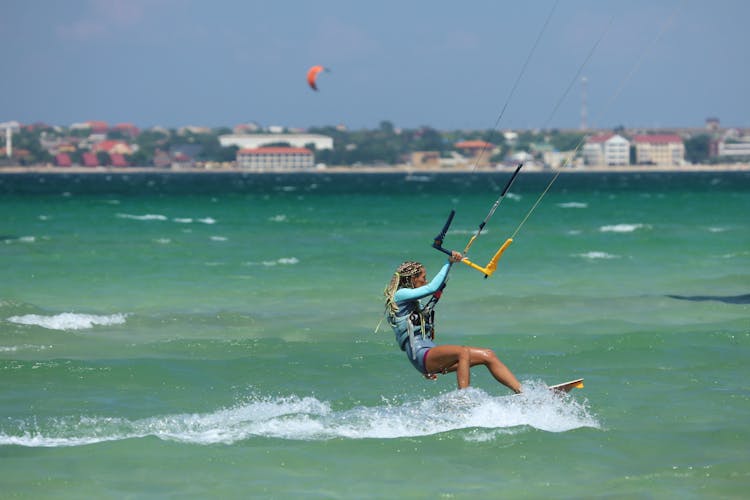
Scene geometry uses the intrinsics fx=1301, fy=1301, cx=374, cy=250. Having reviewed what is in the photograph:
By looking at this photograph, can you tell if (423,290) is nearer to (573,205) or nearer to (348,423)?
(348,423)

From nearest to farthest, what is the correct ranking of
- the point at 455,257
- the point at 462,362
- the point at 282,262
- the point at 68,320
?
1. the point at 455,257
2. the point at 462,362
3. the point at 68,320
4. the point at 282,262

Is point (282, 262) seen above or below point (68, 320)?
below

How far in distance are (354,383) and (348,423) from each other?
2.42 meters

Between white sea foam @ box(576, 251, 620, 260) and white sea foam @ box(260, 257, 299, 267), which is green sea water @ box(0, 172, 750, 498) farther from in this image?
white sea foam @ box(576, 251, 620, 260)

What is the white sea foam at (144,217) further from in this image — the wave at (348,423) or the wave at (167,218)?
the wave at (348,423)

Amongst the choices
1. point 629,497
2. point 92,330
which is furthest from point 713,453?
point 92,330

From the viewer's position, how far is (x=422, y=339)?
12203 mm

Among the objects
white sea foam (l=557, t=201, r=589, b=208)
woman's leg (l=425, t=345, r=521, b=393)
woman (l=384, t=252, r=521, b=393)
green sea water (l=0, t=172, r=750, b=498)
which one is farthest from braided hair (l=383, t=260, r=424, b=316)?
white sea foam (l=557, t=201, r=589, b=208)

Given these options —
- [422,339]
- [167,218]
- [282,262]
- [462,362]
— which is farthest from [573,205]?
[462,362]

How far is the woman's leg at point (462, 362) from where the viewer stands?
12.0m

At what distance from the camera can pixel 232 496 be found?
10.5 metres

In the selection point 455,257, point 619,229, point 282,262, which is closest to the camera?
point 455,257

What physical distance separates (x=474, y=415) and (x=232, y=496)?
286 cm

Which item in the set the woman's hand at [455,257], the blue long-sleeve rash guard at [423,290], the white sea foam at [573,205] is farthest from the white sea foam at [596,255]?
the white sea foam at [573,205]
